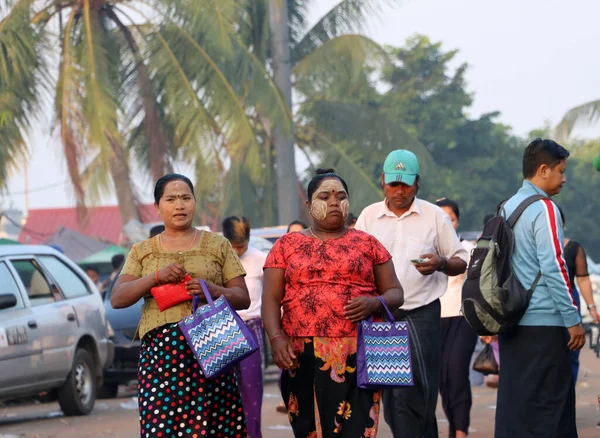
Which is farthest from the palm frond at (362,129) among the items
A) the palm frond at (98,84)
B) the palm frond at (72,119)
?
the palm frond at (72,119)

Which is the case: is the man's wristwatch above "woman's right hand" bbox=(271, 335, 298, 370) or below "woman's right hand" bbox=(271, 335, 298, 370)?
above

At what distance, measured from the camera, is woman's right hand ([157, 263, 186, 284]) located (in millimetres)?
5883

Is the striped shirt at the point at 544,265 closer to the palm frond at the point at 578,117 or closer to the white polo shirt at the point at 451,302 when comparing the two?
the white polo shirt at the point at 451,302

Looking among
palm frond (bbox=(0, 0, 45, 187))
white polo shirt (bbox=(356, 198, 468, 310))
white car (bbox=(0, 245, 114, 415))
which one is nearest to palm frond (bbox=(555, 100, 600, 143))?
palm frond (bbox=(0, 0, 45, 187))

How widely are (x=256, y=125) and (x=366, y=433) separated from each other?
22139 millimetres

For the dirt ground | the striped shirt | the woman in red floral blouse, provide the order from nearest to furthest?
the woman in red floral blouse
the striped shirt
the dirt ground

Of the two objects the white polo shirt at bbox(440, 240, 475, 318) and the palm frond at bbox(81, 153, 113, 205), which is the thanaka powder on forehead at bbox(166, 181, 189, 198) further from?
the palm frond at bbox(81, 153, 113, 205)

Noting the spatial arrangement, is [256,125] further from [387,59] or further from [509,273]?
[509,273]

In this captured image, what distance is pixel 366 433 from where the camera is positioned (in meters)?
5.94

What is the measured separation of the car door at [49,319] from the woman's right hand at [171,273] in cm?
603

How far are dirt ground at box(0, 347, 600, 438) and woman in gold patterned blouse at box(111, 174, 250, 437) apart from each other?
4107mm

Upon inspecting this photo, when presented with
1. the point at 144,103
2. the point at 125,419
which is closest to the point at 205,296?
the point at 125,419

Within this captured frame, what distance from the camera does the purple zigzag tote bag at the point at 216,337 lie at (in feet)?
19.0

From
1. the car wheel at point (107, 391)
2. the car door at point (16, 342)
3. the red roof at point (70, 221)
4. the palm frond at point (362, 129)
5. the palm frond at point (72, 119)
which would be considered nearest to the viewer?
the car door at point (16, 342)
